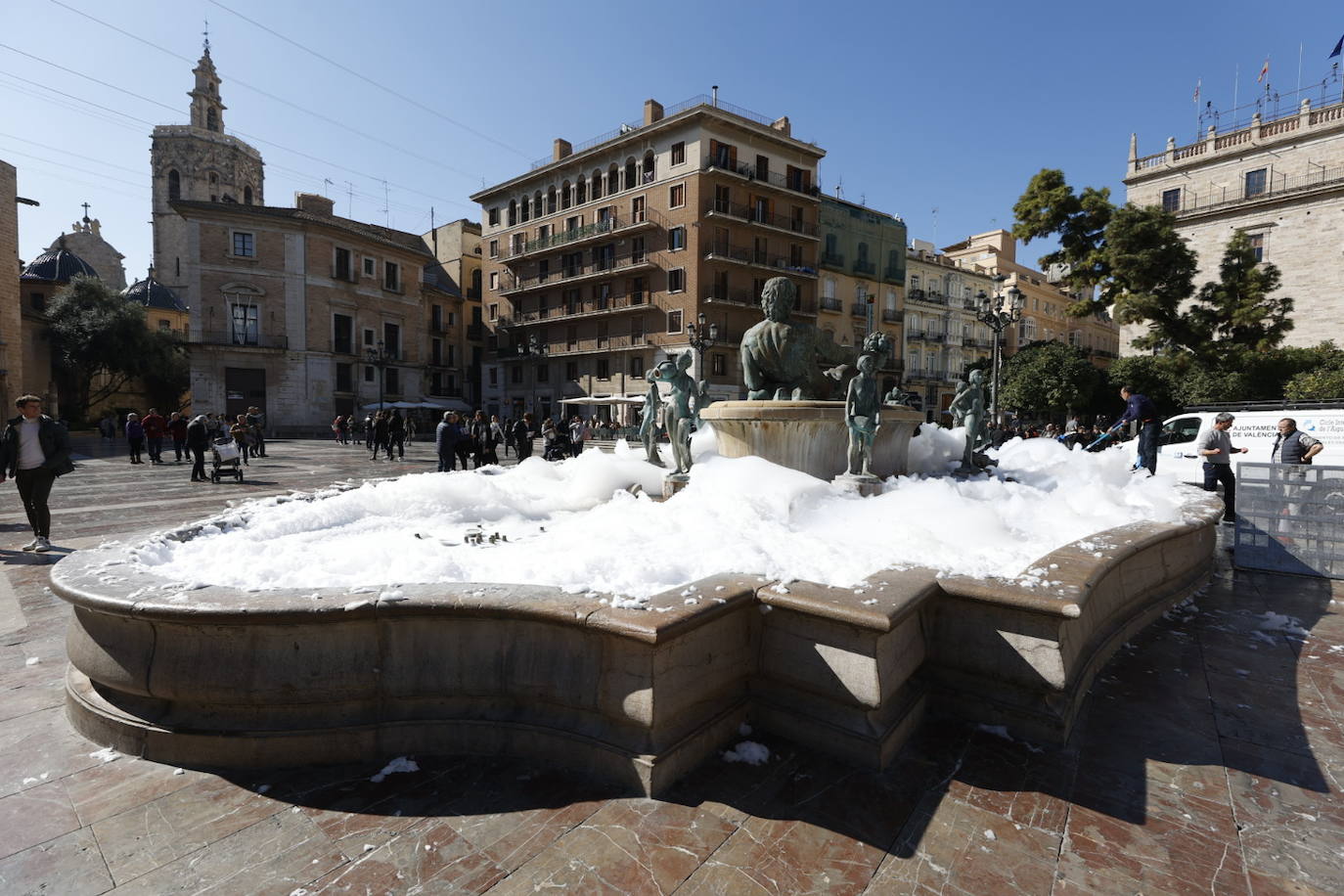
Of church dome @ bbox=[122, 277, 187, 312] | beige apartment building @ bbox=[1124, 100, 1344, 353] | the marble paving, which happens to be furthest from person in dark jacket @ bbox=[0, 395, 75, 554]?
church dome @ bbox=[122, 277, 187, 312]

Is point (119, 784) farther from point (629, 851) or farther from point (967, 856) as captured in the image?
point (967, 856)

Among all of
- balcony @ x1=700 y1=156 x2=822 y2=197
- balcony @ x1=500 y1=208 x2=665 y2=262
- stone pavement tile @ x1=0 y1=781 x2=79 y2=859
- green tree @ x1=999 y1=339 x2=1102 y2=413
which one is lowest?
stone pavement tile @ x1=0 y1=781 x2=79 y2=859

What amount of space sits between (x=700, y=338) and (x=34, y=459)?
766 inches

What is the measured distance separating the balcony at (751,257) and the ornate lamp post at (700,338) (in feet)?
12.5

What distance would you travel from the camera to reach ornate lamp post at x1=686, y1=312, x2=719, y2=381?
896 inches

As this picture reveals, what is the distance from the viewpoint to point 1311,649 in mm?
3850

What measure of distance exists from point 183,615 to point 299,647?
1.45ft

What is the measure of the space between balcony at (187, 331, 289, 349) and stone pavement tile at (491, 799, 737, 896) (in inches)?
1534

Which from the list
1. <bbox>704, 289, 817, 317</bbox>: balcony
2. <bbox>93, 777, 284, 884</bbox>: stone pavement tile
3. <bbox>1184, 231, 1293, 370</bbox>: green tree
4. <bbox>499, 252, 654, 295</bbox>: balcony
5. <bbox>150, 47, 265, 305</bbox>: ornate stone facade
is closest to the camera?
<bbox>93, 777, 284, 884</bbox>: stone pavement tile

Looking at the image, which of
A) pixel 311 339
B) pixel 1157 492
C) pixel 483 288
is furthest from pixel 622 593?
pixel 483 288

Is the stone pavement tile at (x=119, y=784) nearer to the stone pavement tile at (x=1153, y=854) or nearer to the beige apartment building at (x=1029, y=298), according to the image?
the stone pavement tile at (x=1153, y=854)

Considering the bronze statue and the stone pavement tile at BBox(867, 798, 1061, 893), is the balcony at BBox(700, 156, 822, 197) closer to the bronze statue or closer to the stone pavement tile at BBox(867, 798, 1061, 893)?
the bronze statue

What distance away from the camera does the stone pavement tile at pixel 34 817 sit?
6.83 ft

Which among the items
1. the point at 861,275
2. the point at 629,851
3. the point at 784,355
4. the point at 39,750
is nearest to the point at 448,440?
the point at 784,355
